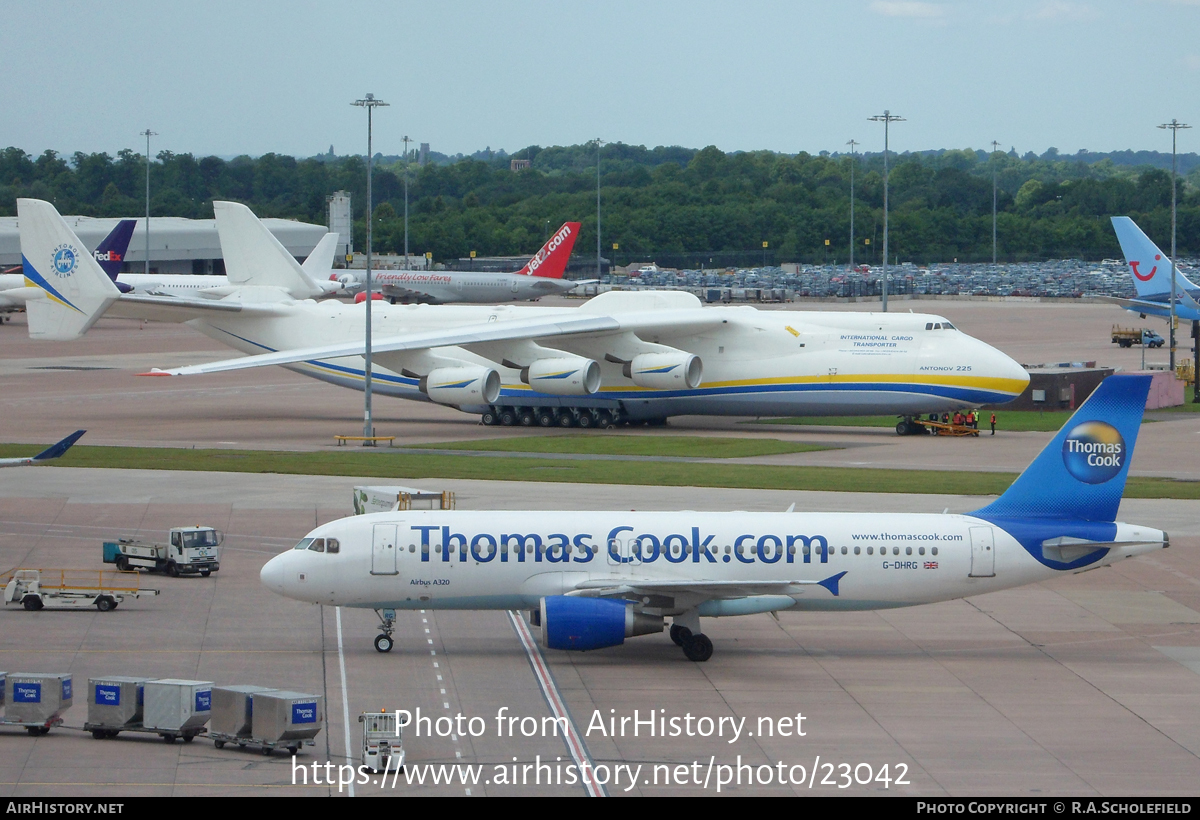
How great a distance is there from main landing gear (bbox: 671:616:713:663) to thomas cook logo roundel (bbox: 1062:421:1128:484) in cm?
801

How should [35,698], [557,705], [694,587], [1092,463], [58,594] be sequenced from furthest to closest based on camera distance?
[58,594]
[1092,463]
[694,587]
[557,705]
[35,698]

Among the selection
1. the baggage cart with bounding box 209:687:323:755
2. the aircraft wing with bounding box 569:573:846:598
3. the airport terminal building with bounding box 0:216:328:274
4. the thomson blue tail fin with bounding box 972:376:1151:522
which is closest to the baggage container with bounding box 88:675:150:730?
the baggage cart with bounding box 209:687:323:755

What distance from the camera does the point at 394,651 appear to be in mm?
30172

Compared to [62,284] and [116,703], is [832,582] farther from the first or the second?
[62,284]

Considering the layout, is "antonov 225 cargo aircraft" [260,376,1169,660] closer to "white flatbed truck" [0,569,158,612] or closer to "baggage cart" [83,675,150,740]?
"baggage cart" [83,675,150,740]

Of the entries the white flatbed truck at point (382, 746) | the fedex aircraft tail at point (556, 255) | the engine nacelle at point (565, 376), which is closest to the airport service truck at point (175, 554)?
the white flatbed truck at point (382, 746)

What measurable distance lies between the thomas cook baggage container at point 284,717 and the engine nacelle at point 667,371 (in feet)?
133

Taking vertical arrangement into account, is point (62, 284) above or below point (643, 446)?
above

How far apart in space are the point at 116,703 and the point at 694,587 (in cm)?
1057

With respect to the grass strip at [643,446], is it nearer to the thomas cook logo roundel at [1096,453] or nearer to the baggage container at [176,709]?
the thomas cook logo roundel at [1096,453]

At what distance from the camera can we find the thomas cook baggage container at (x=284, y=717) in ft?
74.6

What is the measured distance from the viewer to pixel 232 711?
76.5 ft

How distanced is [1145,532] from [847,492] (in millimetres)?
19022

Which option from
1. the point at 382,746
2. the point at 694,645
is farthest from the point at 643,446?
the point at 382,746
